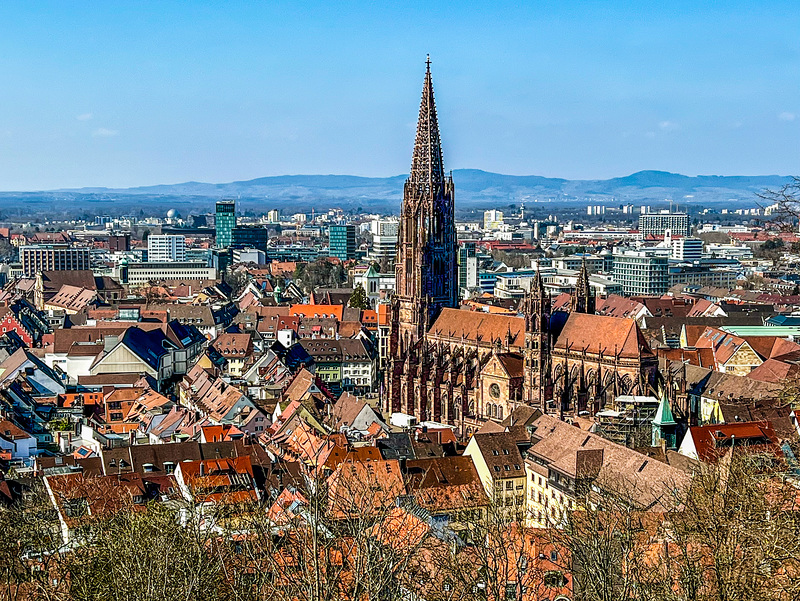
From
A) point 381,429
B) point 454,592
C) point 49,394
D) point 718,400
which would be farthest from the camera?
point 49,394

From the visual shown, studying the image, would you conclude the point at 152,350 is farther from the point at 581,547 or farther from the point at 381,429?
the point at 581,547

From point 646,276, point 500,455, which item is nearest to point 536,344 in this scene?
point 500,455

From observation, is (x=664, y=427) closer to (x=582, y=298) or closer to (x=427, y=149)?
(x=582, y=298)

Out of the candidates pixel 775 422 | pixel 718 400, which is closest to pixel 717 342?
pixel 718 400

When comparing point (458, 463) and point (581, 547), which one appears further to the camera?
point (458, 463)

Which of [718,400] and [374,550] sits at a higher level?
[374,550]

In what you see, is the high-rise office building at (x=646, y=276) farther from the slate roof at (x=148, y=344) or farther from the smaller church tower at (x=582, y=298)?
the smaller church tower at (x=582, y=298)

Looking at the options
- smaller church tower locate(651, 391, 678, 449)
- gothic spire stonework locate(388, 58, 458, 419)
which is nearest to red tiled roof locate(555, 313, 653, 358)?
gothic spire stonework locate(388, 58, 458, 419)

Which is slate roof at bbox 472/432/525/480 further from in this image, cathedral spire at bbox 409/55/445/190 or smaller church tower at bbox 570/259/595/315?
cathedral spire at bbox 409/55/445/190

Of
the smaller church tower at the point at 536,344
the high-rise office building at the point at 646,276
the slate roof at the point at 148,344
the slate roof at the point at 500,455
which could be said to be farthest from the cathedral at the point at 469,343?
the high-rise office building at the point at 646,276
